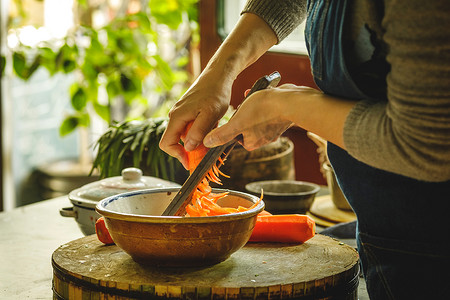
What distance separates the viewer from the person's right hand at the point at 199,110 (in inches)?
43.6

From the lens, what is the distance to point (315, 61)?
1.01 m

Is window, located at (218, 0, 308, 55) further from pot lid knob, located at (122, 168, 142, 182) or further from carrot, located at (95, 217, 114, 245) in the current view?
carrot, located at (95, 217, 114, 245)

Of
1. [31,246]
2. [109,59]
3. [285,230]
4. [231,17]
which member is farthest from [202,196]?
[109,59]

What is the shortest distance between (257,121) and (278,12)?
0.34 m

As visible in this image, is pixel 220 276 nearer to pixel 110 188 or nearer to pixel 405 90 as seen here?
pixel 405 90

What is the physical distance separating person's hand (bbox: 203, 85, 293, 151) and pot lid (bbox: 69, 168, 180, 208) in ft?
1.93

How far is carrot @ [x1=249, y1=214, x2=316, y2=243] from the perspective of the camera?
3.98 feet

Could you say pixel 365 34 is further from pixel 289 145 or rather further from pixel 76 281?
pixel 289 145

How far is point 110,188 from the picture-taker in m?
1.58

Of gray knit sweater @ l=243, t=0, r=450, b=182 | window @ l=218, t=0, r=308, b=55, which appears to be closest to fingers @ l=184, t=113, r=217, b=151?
gray knit sweater @ l=243, t=0, r=450, b=182

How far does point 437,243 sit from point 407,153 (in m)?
0.21

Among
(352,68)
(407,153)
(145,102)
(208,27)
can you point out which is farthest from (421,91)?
(145,102)

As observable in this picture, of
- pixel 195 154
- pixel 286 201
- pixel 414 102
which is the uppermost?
pixel 414 102

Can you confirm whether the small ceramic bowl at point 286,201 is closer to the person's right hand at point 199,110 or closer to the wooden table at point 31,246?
the wooden table at point 31,246
